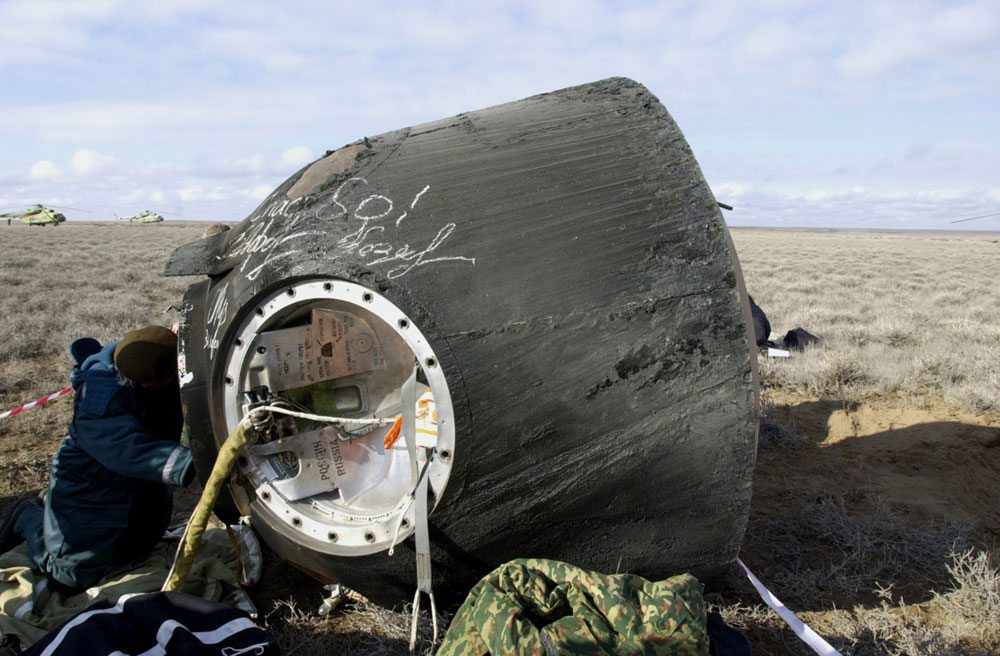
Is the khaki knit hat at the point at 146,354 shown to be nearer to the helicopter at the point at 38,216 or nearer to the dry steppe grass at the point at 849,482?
the dry steppe grass at the point at 849,482

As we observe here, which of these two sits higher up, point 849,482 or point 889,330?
Answer: point 889,330

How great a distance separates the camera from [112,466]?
285cm

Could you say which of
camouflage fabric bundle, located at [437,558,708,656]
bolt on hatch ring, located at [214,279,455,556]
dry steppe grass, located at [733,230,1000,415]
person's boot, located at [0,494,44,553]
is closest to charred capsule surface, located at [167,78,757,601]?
bolt on hatch ring, located at [214,279,455,556]

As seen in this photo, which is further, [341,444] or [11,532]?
[11,532]

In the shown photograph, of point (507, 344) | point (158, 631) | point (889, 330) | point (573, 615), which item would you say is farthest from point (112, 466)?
point (889, 330)

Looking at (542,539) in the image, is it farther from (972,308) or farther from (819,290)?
(819,290)

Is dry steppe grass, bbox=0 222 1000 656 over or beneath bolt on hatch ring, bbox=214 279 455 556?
beneath

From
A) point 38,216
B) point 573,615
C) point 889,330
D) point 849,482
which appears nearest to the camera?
point 573,615

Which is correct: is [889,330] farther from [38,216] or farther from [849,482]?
[38,216]

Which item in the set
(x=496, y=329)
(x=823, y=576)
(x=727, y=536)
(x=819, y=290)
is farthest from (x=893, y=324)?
(x=496, y=329)

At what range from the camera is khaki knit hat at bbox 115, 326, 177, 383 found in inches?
110

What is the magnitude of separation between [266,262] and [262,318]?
0.20 m

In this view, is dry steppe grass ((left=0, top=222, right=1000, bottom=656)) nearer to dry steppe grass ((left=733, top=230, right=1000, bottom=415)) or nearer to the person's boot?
dry steppe grass ((left=733, top=230, right=1000, bottom=415))

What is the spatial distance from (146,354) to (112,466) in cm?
51
